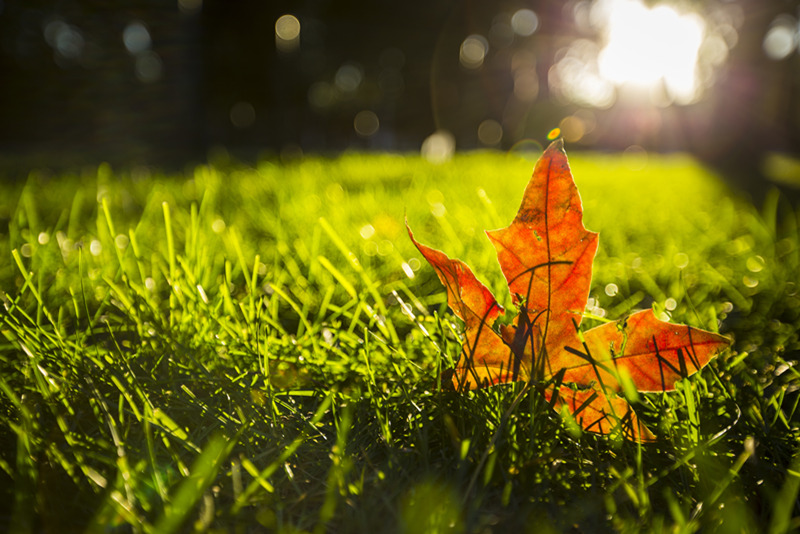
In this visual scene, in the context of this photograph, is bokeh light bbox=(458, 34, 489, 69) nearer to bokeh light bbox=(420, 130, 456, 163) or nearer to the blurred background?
the blurred background

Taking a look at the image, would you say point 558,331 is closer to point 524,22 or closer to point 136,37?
point 136,37

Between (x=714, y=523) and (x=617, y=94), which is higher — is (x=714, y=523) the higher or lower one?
the lower one

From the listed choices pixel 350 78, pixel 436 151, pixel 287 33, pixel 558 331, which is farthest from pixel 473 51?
pixel 558 331

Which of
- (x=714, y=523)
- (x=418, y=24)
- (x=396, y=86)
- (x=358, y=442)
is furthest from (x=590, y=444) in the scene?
(x=396, y=86)

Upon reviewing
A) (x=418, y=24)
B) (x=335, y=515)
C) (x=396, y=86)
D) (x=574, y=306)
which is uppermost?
(x=418, y=24)

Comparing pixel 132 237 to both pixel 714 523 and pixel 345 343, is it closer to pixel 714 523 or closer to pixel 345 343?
pixel 345 343
